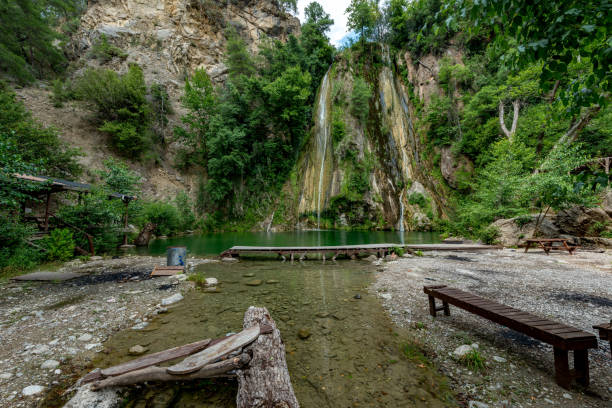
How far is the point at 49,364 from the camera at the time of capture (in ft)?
8.59

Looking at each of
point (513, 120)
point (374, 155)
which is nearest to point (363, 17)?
point (374, 155)

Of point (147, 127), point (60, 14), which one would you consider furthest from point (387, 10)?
point (60, 14)

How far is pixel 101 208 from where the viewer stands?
9.84 metres

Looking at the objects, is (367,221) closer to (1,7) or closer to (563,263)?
(563,263)

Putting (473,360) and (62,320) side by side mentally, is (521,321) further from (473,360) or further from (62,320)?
(62,320)

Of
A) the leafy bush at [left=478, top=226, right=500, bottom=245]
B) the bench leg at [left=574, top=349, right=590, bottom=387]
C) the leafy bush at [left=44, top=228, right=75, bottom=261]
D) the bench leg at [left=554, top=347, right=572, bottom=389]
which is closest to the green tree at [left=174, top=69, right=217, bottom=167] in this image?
the leafy bush at [left=44, top=228, right=75, bottom=261]

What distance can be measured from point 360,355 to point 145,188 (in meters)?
27.3

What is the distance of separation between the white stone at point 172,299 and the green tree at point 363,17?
113 feet

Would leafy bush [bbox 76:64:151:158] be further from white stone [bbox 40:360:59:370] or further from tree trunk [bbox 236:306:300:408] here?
tree trunk [bbox 236:306:300:408]

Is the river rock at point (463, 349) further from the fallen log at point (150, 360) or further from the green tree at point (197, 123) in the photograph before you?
the green tree at point (197, 123)

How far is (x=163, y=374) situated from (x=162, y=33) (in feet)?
139

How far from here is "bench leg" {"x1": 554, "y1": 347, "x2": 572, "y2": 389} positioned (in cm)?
217

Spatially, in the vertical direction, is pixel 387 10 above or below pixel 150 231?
above

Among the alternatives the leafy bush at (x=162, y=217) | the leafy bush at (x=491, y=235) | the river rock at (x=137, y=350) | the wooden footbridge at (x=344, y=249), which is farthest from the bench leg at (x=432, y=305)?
the leafy bush at (x=162, y=217)
